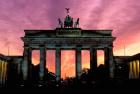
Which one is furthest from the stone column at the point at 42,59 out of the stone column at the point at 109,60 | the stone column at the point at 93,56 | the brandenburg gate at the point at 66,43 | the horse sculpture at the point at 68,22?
the stone column at the point at 109,60

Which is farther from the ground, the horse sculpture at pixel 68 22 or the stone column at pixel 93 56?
the horse sculpture at pixel 68 22

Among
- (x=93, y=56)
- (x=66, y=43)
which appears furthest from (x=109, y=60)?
(x=66, y=43)

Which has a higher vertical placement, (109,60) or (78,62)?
(109,60)

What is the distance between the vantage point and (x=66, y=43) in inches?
3597

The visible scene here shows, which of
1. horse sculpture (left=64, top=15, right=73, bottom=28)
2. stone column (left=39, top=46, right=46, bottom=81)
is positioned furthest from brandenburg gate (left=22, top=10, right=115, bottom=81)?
horse sculpture (left=64, top=15, right=73, bottom=28)

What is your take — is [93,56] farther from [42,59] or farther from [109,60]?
[42,59]

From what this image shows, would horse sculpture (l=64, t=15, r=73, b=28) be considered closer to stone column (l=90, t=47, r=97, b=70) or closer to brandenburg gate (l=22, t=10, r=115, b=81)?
brandenburg gate (l=22, t=10, r=115, b=81)

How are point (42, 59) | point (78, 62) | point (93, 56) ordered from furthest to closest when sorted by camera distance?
point (42, 59), point (78, 62), point (93, 56)

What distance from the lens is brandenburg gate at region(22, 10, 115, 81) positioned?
9106cm

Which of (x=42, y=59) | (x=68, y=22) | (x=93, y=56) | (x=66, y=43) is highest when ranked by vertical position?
(x=68, y=22)

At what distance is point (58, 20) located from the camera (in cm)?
9312

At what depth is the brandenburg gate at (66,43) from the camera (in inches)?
3585

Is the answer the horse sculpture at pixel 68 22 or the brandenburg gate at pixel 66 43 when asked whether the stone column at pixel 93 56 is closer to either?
the brandenburg gate at pixel 66 43

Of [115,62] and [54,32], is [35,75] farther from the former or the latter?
[115,62]
